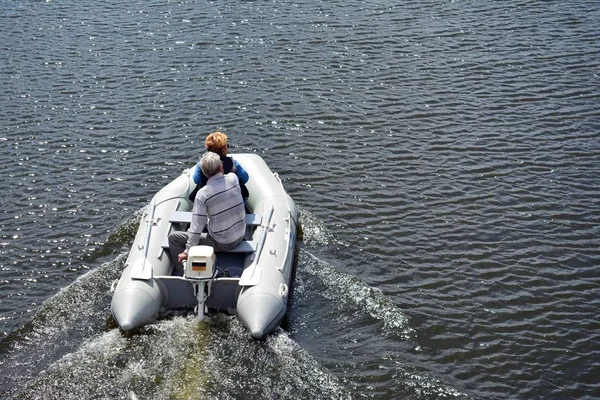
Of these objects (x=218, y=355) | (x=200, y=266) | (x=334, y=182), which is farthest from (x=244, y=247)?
(x=334, y=182)

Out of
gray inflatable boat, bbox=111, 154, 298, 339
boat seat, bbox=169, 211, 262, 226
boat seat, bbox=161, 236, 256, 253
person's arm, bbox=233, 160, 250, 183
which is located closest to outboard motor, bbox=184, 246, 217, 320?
gray inflatable boat, bbox=111, 154, 298, 339

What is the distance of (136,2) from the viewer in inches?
875

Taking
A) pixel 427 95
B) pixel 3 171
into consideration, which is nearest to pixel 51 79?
pixel 3 171

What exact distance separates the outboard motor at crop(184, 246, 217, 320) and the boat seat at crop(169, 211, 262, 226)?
1.19 meters

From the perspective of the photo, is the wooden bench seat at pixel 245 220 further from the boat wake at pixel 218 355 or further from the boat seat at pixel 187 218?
the boat wake at pixel 218 355

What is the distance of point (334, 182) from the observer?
13.6 meters

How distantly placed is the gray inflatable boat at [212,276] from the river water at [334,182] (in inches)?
10.8

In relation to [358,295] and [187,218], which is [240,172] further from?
[358,295]

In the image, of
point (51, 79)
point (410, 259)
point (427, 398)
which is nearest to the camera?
point (427, 398)

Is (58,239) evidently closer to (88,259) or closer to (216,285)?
(88,259)

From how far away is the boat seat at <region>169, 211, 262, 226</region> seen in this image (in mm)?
10781

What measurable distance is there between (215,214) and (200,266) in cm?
72

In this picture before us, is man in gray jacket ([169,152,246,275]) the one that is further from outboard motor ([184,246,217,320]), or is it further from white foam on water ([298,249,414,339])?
white foam on water ([298,249,414,339])

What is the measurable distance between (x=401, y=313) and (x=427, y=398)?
156 centimetres
